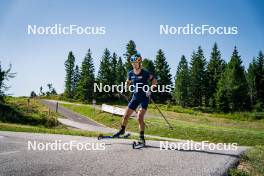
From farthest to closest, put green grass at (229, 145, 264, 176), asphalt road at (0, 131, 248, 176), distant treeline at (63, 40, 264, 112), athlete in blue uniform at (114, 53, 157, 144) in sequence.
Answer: distant treeline at (63, 40, 264, 112), athlete in blue uniform at (114, 53, 157, 144), green grass at (229, 145, 264, 176), asphalt road at (0, 131, 248, 176)

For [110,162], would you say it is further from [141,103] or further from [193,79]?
[193,79]

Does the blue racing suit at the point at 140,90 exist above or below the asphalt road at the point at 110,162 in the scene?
above

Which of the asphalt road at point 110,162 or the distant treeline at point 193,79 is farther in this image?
the distant treeline at point 193,79

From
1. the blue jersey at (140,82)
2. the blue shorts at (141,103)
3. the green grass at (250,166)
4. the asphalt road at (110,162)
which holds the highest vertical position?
the blue jersey at (140,82)

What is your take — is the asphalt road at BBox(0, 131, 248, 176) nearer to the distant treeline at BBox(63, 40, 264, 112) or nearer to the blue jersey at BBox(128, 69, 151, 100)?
the blue jersey at BBox(128, 69, 151, 100)

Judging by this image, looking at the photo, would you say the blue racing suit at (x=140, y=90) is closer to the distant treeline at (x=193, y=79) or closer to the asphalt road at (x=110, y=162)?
the asphalt road at (x=110, y=162)

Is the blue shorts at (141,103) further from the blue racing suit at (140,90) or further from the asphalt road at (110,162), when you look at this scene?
the asphalt road at (110,162)

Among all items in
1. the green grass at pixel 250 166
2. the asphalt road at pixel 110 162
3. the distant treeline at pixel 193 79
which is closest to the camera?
the asphalt road at pixel 110 162

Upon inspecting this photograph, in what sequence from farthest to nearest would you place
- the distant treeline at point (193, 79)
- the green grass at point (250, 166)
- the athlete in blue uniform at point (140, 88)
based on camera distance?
the distant treeline at point (193, 79), the athlete in blue uniform at point (140, 88), the green grass at point (250, 166)

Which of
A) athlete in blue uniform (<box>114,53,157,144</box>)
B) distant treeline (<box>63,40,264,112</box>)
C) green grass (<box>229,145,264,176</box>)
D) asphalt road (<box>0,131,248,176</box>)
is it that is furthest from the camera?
distant treeline (<box>63,40,264,112</box>)

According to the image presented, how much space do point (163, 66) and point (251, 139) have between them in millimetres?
57484

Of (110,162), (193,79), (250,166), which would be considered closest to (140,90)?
(110,162)

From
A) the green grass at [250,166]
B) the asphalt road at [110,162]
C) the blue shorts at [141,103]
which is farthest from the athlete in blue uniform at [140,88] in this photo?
the green grass at [250,166]

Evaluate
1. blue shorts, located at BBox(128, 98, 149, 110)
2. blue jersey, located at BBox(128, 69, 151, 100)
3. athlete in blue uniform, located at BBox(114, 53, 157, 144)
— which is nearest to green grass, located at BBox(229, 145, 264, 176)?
athlete in blue uniform, located at BBox(114, 53, 157, 144)
